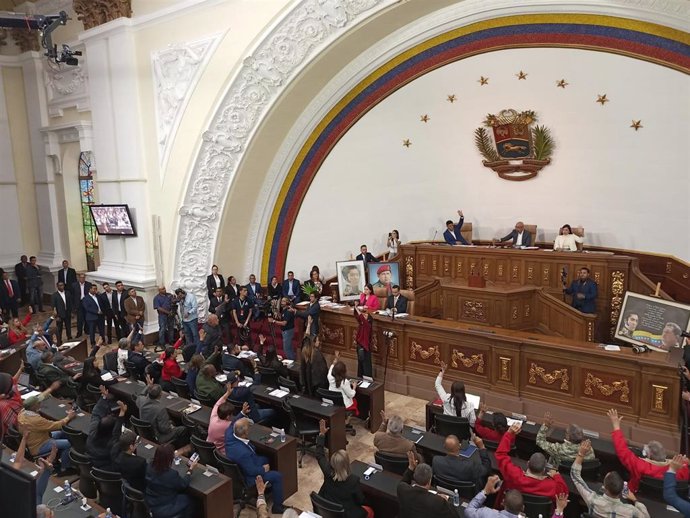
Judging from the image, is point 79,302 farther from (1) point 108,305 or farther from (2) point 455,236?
(2) point 455,236

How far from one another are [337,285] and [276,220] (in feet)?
6.81

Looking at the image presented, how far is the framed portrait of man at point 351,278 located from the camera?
12.0 metres

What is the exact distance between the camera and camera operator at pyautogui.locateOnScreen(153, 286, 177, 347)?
10727mm

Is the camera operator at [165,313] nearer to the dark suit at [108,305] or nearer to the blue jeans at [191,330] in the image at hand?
the blue jeans at [191,330]

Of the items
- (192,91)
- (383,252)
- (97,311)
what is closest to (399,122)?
(383,252)

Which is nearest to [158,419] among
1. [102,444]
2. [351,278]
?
[102,444]

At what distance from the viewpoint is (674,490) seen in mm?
4246

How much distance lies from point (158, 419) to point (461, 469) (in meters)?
3.33

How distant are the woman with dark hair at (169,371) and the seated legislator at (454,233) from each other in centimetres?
727

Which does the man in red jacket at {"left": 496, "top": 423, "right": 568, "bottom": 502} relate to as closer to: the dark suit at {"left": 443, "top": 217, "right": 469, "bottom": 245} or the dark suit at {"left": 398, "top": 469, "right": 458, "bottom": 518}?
the dark suit at {"left": 398, "top": 469, "right": 458, "bottom": 518}

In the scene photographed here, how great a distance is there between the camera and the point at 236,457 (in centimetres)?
514

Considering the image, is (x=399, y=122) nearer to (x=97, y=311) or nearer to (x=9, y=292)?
(x=97, y=311)

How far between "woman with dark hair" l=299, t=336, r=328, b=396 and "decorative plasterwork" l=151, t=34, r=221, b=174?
6.37 metres

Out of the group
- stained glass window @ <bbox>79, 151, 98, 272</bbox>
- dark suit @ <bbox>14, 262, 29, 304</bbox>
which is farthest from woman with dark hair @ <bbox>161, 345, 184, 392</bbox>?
stained glass window @ <bbox>79, 151, 98, 272</bbox>
